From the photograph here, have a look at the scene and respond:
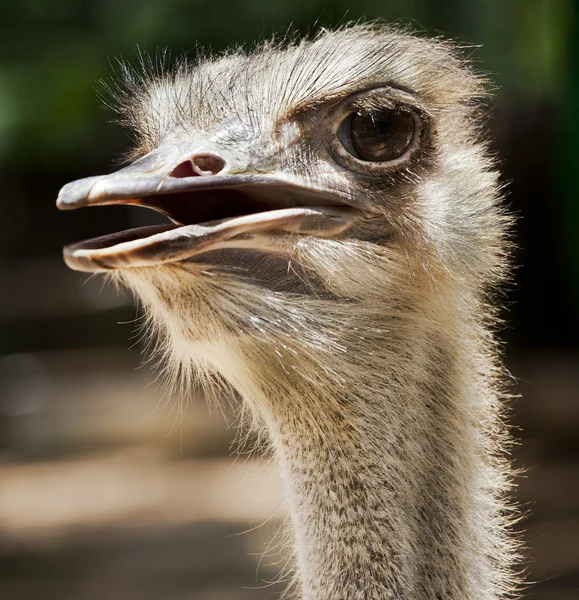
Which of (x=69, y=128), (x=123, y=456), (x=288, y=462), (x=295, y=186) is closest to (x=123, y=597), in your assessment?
(x=123, y=456)

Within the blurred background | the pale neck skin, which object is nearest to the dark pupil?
the pale neck skin

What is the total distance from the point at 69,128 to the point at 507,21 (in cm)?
345

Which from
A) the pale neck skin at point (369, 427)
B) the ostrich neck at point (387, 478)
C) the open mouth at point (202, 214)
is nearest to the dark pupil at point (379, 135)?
the open mouth at point (202, 214)

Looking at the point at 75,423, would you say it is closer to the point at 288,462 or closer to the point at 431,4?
the point at 431,4

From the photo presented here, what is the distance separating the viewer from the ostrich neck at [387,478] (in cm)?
180

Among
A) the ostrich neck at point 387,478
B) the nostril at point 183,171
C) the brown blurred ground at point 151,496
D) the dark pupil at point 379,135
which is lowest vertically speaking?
the brown blurred ground at point 151,496

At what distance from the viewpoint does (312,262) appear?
1.74m

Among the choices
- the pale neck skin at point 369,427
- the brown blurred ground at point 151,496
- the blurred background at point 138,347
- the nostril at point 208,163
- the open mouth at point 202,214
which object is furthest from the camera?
the blurred background at point 138,347

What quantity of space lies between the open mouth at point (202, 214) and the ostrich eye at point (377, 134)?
100 mm

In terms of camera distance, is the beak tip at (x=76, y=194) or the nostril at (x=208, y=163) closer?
the beak tip at (x=76, y=194)

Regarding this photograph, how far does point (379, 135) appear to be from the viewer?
180cm

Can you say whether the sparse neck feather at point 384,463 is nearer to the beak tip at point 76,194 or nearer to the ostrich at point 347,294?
the ostrich at point 347,294

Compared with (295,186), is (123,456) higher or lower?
lower

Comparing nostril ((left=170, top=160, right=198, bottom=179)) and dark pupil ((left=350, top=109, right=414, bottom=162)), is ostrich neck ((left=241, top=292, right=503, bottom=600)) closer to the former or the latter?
dark pupil ((left=350, top=109, right=414, bottom=162))
